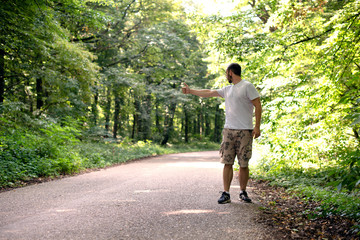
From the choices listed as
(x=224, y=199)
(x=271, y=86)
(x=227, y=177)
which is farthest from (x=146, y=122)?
(x=224, y=199)

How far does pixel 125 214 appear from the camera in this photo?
135 inches

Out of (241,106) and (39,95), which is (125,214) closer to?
(241,106)

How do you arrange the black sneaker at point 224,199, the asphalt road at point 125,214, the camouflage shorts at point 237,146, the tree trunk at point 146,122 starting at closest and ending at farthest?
the asphalt road at point 125,214 → the black sneaker at point 224,199 → the camouflage shorts at point 237,146 → the tree trunk at point 146,122

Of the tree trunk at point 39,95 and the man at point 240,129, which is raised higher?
the tree trunk at point 39,95

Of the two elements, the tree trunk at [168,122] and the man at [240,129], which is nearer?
the man at [240,129]

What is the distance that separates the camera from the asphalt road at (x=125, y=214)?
279cm

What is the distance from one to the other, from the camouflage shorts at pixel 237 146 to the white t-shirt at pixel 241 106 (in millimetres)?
102

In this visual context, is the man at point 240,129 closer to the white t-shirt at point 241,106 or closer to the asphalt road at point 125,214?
the white t-shirt at point 241,106

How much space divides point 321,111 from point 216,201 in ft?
11.1

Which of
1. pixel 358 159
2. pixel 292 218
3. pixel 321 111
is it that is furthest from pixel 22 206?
pixel 321 111

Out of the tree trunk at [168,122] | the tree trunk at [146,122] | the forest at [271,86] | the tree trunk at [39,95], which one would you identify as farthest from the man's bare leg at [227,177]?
the tree trunk at [168,122]

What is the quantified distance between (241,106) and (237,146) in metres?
0.68

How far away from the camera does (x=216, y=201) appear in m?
4.22

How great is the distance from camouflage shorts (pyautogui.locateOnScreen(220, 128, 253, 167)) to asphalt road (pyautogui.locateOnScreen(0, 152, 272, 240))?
28.8 inches
